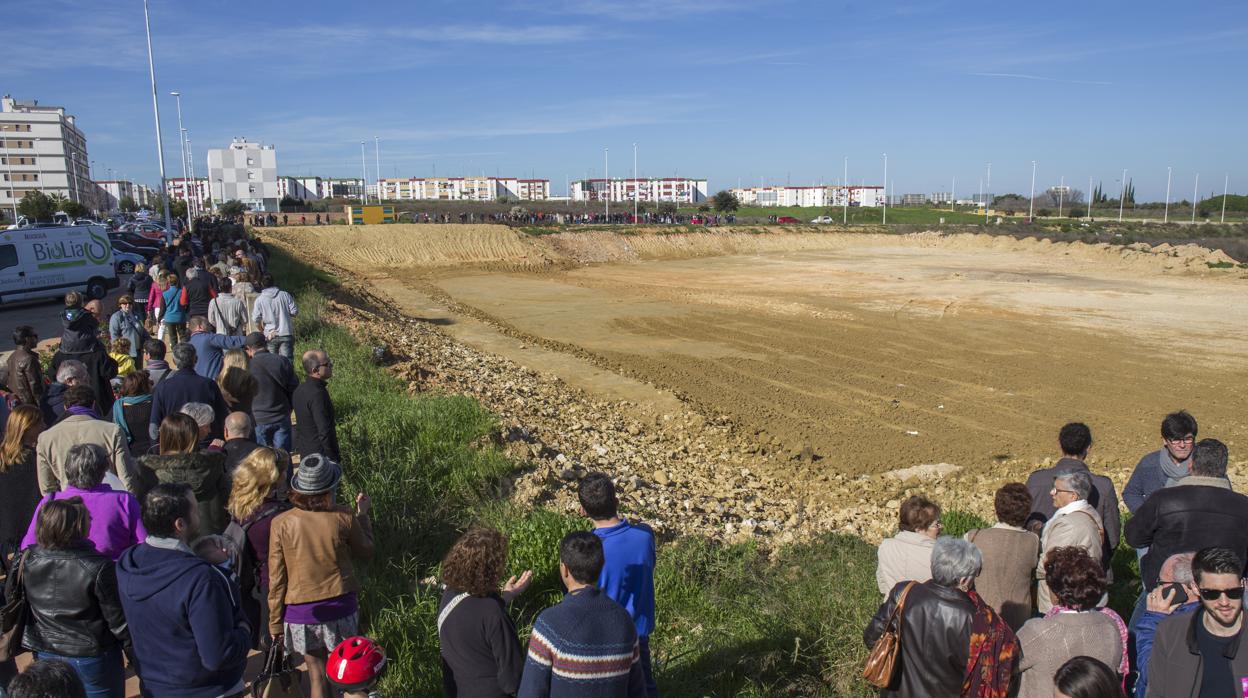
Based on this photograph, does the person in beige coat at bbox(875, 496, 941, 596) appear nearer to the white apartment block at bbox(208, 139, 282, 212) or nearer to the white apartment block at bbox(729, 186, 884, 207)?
the white apartment block at bbox(208, 139, 282, 212)

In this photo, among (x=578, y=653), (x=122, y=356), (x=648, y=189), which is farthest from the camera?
(x=648, y=189)

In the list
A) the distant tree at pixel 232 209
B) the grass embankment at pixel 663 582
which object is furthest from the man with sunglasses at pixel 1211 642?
the distant tree at pixel 232 209

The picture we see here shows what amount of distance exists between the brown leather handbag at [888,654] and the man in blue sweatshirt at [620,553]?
3.84ft

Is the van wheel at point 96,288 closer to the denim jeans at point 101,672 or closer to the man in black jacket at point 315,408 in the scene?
the man in black jacket at point 315,408

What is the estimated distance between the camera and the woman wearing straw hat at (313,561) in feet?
14.7

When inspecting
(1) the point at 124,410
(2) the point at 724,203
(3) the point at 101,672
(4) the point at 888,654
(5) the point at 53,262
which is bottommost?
(3) the point at 101,672

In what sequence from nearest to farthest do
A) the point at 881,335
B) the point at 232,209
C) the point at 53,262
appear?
the point at 53,262
the point at 881,335
the point at 232,209

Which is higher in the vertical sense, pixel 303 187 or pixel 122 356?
pixel 303 187

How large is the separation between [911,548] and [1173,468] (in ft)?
9.57

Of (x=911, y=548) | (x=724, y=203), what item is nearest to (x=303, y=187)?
(x=724, y=203)

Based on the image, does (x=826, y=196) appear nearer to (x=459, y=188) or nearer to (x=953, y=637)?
(x=459, y=188)

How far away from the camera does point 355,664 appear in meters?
3.50

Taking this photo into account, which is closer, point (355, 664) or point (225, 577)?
point (355, 664)

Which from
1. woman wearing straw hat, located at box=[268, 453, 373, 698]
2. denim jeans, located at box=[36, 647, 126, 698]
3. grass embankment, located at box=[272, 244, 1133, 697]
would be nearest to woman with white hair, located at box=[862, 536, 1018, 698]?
grass embankment, located at box=[272, 244, 1133, 697]
